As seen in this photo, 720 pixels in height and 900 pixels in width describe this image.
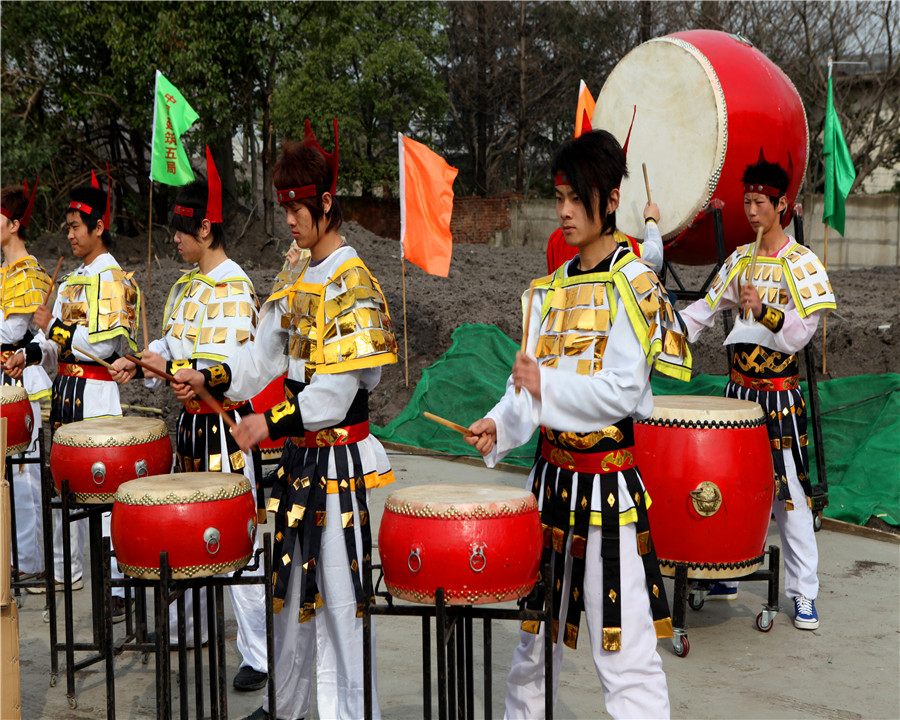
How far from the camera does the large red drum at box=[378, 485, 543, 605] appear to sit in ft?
7.20

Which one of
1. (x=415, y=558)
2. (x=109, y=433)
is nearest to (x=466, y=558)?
(x=415, y=558)

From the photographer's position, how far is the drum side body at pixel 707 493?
357 cm

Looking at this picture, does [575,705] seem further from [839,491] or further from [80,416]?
[839,491]

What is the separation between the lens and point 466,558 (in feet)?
7.18

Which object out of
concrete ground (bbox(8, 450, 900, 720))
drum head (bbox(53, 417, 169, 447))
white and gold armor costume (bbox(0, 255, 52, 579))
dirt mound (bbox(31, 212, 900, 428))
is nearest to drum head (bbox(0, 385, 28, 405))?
white and gold armor costume (bbox(0, 255, 52, 579))

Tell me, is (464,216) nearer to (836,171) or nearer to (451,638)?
(836,171)

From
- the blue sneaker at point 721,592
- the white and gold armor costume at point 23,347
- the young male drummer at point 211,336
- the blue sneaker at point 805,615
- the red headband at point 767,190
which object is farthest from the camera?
the white and gold armor costume at point 23,347

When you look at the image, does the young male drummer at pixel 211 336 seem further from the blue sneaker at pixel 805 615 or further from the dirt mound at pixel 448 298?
the dirt mound at pixel 448 298

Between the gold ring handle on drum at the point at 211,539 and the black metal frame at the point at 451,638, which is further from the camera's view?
the gold ring handle on drum at the point at 211,539

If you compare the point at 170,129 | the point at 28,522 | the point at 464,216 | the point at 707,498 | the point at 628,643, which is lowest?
the point at 28,522

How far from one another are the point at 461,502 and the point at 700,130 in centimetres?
334

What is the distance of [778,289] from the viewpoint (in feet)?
13.4

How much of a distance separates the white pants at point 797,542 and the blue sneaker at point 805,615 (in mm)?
27

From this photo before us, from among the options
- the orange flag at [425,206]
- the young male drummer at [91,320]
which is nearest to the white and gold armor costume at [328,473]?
the young male drummer at [91,320]
